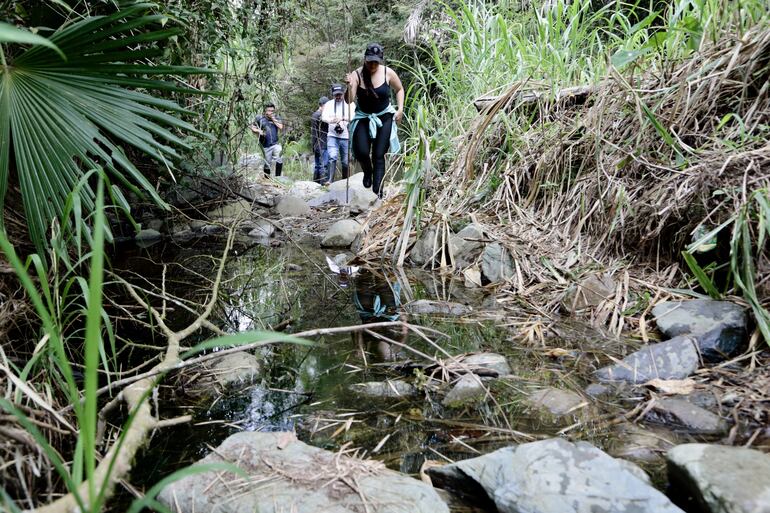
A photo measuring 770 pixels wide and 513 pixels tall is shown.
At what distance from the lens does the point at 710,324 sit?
1.97 meters

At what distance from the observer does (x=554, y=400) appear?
172 centimetres

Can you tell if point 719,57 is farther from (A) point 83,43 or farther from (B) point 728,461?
(A) point 83,43

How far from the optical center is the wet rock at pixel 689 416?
59.6 inches

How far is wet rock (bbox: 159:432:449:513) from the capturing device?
1.07 m

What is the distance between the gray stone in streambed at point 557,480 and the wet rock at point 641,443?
0.50 ft

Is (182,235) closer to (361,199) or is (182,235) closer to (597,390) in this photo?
(361,199)

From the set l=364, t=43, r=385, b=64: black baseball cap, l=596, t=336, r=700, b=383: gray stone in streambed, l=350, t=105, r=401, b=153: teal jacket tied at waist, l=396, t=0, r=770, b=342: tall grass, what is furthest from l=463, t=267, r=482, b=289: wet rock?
l=364, t=43, r=385, b=64: black baseball cap

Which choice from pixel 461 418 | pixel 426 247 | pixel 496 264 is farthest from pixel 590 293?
pixel 426 247

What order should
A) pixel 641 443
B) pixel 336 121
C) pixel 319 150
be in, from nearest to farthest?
pixel 641 443
pixel 336 121
pixel 319 150

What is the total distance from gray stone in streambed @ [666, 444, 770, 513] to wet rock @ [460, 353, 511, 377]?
2.44 ft

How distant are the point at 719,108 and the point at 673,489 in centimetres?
211

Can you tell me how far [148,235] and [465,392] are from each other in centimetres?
422

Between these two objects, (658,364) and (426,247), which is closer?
(658,364)

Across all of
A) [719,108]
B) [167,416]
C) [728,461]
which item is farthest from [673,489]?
[719,108]
